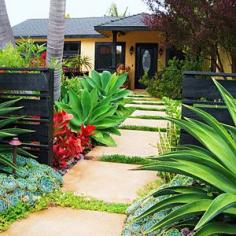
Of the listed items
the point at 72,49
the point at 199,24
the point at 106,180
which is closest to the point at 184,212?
the point at 106,180

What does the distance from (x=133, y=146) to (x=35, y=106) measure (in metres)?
2.24

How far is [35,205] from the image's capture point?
3.56 m

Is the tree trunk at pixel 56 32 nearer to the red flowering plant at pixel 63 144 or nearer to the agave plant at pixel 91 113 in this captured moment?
the agave plant at pixel 91 113

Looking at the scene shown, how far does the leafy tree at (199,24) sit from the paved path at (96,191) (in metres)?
4.88

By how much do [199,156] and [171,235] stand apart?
21.0 inches

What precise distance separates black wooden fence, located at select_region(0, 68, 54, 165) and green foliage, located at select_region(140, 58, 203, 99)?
37.2 feet

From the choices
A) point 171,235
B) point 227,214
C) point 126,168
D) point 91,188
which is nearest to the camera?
point 227,214

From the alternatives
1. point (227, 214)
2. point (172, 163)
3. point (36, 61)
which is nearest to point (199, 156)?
point (172, 163)

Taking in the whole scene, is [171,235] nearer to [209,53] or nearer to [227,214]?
[227,214]

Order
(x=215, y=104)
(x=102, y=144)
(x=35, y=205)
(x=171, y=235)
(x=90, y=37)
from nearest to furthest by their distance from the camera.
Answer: (x=171, y=235) → (x=35, y=205) → (x=215, y=104) → (x=102, y=144) → (x=90, y=37)

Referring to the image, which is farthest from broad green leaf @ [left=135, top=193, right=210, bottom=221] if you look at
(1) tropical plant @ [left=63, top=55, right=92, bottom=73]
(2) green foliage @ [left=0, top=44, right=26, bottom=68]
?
(1) tropical plant @ [left=63, top=55, right=92, bottom=73]

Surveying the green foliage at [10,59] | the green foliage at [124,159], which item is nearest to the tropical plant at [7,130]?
the green foliage at [10,59]

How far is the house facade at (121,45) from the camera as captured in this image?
19.1 m

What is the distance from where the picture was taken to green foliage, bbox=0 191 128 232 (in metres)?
3.30
